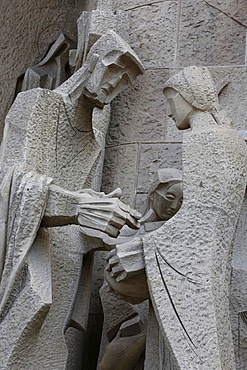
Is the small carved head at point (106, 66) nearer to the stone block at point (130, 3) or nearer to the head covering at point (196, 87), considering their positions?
the head covering at point (196, 87)

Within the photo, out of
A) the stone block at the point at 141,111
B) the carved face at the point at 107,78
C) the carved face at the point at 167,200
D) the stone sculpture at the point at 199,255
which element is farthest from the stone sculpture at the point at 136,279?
the stone block at the point at 141,111

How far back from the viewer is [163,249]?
165 inches

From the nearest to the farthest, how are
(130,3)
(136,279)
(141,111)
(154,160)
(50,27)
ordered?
(136,279), (154,160), (141,111), (130,3), (50,27)

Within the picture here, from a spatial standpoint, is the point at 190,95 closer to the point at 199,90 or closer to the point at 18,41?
the point at 199,90

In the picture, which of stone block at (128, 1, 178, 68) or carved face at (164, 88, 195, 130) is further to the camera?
stone block at (128, 1, 178, 68)

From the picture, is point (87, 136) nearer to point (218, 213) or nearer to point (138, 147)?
point (138, 147)

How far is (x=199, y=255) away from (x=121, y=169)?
105 cm

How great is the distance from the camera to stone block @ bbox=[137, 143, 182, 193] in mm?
5047

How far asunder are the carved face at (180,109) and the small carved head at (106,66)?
23 cm

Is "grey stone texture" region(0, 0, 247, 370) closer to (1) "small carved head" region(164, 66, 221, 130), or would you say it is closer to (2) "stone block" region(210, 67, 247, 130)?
(2) "stone block" region(210, 67, 247, 130)

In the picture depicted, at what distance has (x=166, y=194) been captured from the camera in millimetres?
4652

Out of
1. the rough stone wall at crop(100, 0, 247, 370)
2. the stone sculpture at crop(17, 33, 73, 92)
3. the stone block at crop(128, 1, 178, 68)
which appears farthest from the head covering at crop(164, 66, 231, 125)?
the stone sculpture at crop(17, 33, 73, 92)

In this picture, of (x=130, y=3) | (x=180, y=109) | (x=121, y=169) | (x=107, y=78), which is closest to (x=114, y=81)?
(x=107, y=78)

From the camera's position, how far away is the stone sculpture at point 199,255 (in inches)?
158
